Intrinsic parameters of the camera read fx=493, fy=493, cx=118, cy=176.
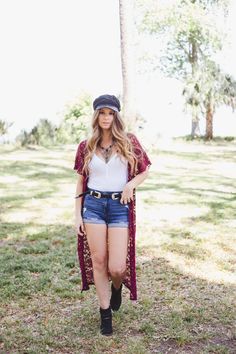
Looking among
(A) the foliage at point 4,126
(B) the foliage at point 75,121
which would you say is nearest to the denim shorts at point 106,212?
(B) the foliage at point 75,121

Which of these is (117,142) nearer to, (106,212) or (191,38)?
(106,212)

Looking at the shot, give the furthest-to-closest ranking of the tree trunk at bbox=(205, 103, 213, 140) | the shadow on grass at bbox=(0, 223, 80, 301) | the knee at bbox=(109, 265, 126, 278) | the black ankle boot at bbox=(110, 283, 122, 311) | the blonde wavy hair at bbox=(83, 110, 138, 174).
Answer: the tree trunk at bbox=(205, 103, 213, 140)
the shadow on grass at bbox=(0, 223, 80, 301)
the black ankle boot at bbox=(110, 283, 122, 311)
the knee at bbox=(109, 265, 126, 278)
the blonde wavy hair at bbox=(83, 110, 138, 174)

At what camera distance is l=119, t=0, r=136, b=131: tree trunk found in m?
13.6

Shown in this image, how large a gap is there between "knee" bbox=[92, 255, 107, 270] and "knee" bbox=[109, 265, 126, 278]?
→ 0.29 ft

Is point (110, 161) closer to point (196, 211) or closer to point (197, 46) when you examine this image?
point (196, 211)

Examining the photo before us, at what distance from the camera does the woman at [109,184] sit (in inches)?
152

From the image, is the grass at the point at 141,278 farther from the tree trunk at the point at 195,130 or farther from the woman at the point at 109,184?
the tree trunk at the point at 195,130

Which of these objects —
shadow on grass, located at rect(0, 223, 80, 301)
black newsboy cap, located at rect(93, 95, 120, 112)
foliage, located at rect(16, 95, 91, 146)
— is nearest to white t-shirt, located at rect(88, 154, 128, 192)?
black newsboy cap, located at rect(93, 95, 120, 112)

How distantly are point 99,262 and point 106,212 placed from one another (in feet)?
1.41

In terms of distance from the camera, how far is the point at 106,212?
394 centimetres

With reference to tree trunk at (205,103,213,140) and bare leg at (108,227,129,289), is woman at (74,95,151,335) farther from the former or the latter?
tree trunk at (205,103,213,140)

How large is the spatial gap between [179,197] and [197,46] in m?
19.9

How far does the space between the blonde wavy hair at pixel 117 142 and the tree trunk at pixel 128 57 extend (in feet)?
33.8

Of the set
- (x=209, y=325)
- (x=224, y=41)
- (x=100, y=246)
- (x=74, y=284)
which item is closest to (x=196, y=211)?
(x=74, y=284)
